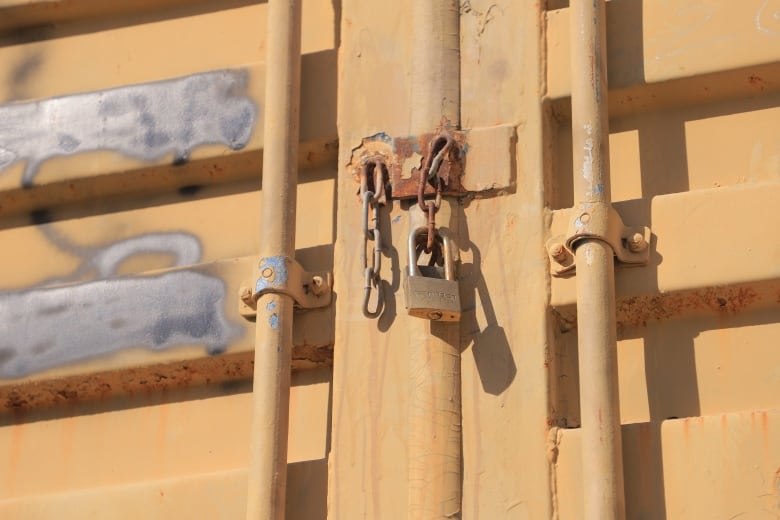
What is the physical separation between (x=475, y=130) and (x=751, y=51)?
0.56 m

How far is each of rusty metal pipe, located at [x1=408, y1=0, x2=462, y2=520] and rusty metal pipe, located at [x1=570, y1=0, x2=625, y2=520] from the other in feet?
0.86

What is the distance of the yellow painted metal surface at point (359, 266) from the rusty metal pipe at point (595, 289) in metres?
0.09

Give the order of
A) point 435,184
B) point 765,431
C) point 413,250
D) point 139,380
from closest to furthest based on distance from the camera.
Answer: point 765,431
point 413,250
point 435,184
point 139,380

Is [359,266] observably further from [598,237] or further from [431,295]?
[598,237]

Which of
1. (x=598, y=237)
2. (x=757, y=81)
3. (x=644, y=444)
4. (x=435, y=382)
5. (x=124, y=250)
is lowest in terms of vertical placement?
(x=644, y=444)

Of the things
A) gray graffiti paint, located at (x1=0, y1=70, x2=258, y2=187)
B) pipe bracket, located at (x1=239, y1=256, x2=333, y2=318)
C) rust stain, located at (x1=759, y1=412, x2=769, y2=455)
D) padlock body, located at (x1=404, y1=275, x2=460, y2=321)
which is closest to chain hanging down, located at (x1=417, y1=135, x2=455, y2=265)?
padlock body, located at (x1=404, y1=275, x2=460, y2=321)

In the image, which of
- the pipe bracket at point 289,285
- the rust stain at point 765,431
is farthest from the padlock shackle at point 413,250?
the rust stain at point 765,431

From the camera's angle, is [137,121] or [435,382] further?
[137,121]

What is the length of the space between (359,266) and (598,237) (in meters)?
0.51

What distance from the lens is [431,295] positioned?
3.01m

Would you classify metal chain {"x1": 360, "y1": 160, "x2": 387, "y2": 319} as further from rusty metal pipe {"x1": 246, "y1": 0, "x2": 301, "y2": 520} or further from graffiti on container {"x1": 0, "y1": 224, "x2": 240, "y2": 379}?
graffiti on container {"x1": 0, "y1": 224, "x2": 240, "y2": 379}

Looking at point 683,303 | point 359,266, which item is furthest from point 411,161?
point 683,303

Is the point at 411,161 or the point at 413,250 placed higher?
the point at 411,161

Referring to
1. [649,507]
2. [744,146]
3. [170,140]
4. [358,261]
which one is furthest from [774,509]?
[170,140]
